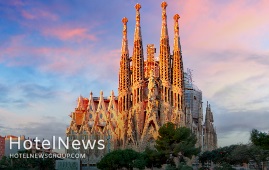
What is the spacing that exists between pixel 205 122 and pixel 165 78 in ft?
38.6

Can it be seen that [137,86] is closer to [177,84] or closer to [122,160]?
[177,84]

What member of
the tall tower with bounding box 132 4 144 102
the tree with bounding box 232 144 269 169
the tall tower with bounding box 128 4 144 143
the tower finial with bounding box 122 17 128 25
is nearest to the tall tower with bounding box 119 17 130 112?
the tall tower with bounding box 128 4 144 143

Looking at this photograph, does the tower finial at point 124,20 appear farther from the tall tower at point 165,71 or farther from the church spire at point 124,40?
the tall tower at point 165,71

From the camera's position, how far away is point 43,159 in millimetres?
47344

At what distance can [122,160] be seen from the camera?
36.2 m

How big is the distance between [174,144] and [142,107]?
15673mm

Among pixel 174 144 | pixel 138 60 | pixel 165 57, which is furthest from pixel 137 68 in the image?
pixel 174 144

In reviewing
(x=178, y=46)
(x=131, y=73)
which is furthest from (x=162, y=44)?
(x=131, y=73)

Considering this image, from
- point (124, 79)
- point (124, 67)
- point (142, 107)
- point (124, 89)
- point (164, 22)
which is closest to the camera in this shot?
point (142, 107)

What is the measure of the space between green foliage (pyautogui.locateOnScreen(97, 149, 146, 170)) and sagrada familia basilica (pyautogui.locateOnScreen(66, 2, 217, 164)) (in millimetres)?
12907

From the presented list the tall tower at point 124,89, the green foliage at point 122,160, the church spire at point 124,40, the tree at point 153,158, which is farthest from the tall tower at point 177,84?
the green foliage at point 122,160

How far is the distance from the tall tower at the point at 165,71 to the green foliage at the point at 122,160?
14.4 m

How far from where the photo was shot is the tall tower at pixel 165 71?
51219 millimetres

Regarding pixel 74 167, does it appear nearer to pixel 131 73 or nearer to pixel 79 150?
pixel 79 150
